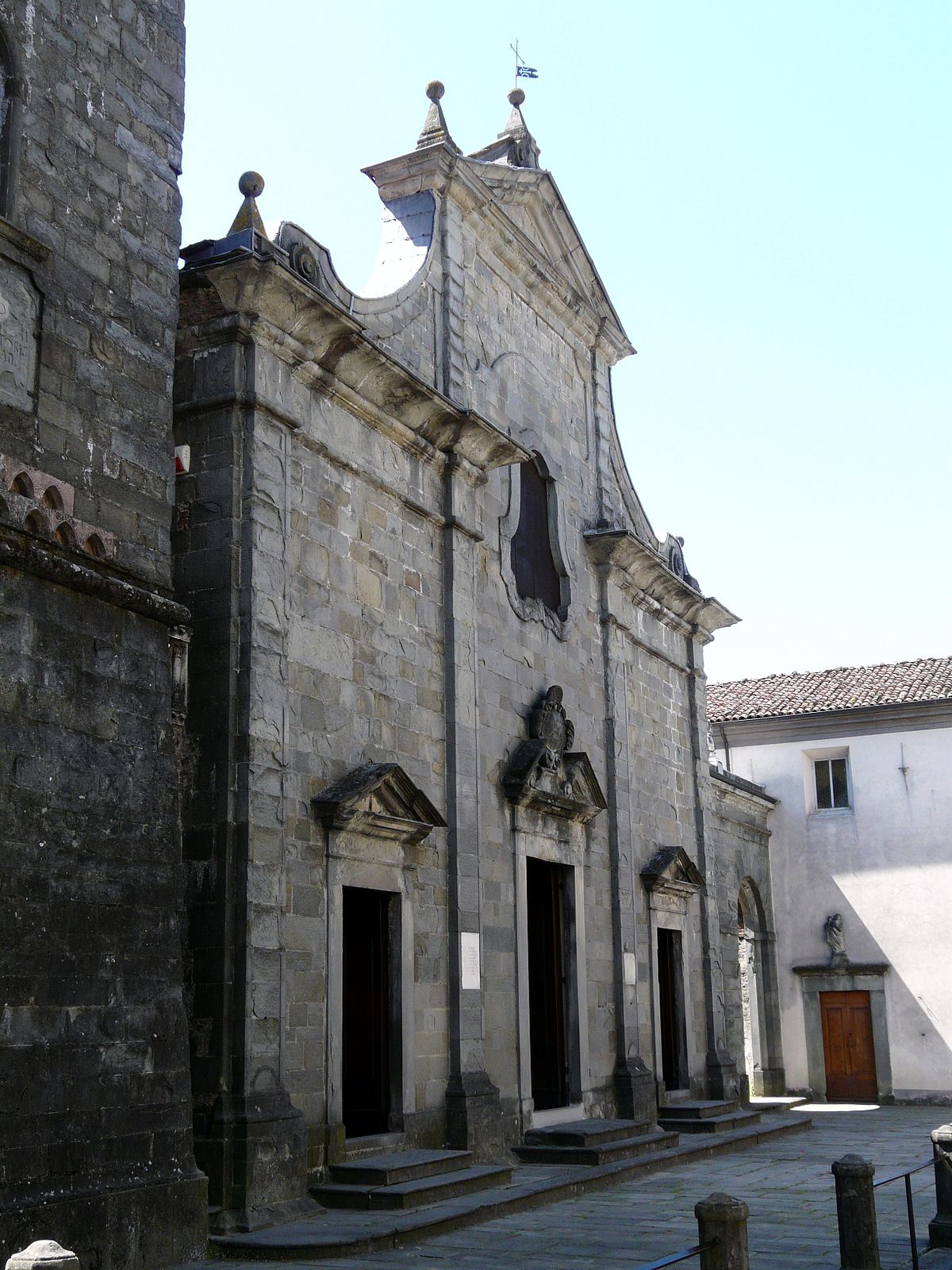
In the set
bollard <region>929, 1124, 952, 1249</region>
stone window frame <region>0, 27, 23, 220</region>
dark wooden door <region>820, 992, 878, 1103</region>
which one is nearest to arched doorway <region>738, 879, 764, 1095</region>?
dark wooden door <region>820, 992, 878, 1103</region>

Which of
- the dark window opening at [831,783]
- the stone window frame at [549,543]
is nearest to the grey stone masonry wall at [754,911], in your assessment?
the dark window opening at [831,783]

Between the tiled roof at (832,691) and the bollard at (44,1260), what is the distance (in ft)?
77.6

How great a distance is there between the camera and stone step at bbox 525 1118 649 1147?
43.1ft

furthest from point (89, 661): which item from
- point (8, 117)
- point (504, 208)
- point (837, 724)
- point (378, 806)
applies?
point (837, 724)

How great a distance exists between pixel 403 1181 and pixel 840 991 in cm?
1735

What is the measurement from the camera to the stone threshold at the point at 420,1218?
854 centimetres

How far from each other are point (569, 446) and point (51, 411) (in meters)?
9.70

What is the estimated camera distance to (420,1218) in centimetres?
955

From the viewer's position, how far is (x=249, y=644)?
1017 cm

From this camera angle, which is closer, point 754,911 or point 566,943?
point 566,943

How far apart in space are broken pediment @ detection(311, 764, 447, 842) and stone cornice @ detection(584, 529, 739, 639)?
5.85 metres

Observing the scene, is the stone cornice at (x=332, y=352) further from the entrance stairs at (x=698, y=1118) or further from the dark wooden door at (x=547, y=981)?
the entrance stairs at (x=698, y=1118)

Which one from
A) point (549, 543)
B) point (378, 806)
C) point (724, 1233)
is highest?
point (549, 543)

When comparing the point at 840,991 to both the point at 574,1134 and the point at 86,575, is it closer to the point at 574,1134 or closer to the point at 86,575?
the point at 574,1134
